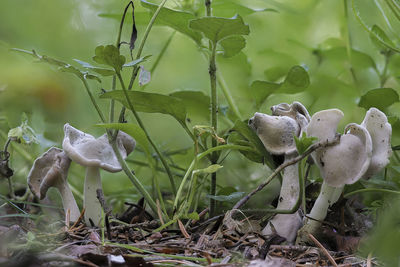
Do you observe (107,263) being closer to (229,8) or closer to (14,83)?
(229,8)

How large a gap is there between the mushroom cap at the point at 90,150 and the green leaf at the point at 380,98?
831 mm

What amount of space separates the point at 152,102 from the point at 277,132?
37 cm

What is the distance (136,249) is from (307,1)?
8.30 feet

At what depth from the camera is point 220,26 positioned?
1.15 metres

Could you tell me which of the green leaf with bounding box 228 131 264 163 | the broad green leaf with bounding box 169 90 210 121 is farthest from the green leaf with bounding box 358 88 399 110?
the broad green leaf with bounding box 169 90 210 121

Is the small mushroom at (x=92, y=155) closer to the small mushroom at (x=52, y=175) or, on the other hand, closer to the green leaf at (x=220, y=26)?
the small mushroom at (x=52, y=175)

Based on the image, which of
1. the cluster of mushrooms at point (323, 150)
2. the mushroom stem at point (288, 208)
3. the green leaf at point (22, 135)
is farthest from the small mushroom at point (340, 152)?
the green leaf at point (22, 135)

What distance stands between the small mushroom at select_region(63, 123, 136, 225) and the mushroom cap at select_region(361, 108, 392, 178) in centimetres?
70

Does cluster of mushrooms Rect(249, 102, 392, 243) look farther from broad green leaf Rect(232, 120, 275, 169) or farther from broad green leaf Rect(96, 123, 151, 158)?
broad green leaf Rect(96, 123, 151, 158)

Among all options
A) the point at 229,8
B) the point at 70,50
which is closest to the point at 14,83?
the point at 70,50

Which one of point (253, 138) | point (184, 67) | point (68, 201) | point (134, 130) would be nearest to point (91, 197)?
point (68, 201)

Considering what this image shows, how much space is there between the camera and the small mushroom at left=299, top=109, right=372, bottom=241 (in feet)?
3.47

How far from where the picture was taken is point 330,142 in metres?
1.08

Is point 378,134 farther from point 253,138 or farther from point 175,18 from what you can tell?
point 175,18
